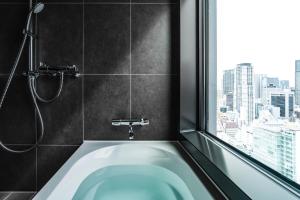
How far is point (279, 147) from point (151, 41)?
1.23 metres

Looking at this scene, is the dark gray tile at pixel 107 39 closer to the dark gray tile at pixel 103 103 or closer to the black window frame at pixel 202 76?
the dark gray tile at pixel 103 103

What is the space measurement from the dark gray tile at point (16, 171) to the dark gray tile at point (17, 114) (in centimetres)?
10

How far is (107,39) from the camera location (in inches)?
72.6

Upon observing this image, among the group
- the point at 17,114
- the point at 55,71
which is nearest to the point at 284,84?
the point at 55,71

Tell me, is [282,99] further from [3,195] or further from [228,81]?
[3,195]

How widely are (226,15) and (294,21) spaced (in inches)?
26.3

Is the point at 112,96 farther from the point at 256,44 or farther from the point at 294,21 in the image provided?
the point at 294,21

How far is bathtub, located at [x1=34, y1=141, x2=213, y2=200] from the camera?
112cm

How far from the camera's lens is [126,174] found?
1.50 meters

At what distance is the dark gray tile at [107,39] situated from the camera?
72.4 inches

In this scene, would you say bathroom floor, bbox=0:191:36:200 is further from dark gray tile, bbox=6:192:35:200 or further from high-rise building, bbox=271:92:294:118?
high-rise building, bbox=271:92:294:118

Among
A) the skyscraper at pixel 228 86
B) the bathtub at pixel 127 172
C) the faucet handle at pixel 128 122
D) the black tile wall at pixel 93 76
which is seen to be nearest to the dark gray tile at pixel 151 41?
the black tile wall at pixel 93 76

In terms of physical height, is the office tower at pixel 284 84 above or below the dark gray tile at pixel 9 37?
below

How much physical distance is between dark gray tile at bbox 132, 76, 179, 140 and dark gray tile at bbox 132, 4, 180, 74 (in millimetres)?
84
